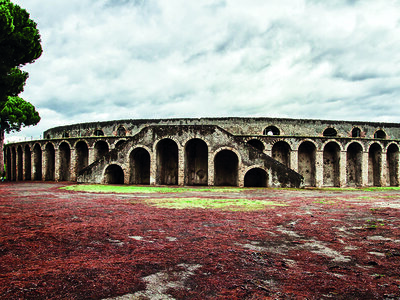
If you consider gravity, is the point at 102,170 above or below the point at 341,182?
above

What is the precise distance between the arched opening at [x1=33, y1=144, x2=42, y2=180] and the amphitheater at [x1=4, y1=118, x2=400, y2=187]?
91mm

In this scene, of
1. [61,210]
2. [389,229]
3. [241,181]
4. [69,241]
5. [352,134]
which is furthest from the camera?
[352,134]

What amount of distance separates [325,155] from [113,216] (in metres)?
23.1

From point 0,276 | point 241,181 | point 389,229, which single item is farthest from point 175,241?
point 241,181

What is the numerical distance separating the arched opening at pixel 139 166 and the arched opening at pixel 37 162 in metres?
13.0

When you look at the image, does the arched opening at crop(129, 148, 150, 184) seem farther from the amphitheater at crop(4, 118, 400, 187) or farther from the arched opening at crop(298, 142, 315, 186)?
the arched opening at crop(298, 142, 315, 186)

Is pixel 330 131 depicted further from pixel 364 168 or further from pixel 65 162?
pixel 65 162

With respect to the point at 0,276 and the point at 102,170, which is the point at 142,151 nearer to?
the point at 102,170

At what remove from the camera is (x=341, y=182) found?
75.8 ft

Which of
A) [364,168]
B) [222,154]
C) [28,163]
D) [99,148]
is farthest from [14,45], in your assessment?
[364,168]

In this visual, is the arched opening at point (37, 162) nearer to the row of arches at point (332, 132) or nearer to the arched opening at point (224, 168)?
the arched opening at point (224, 168)

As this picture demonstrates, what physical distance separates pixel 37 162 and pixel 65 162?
399cm

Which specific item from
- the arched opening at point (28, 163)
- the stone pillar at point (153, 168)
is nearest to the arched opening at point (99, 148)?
the stone pillar at point (153, 168)

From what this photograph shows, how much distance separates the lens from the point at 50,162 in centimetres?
2755
